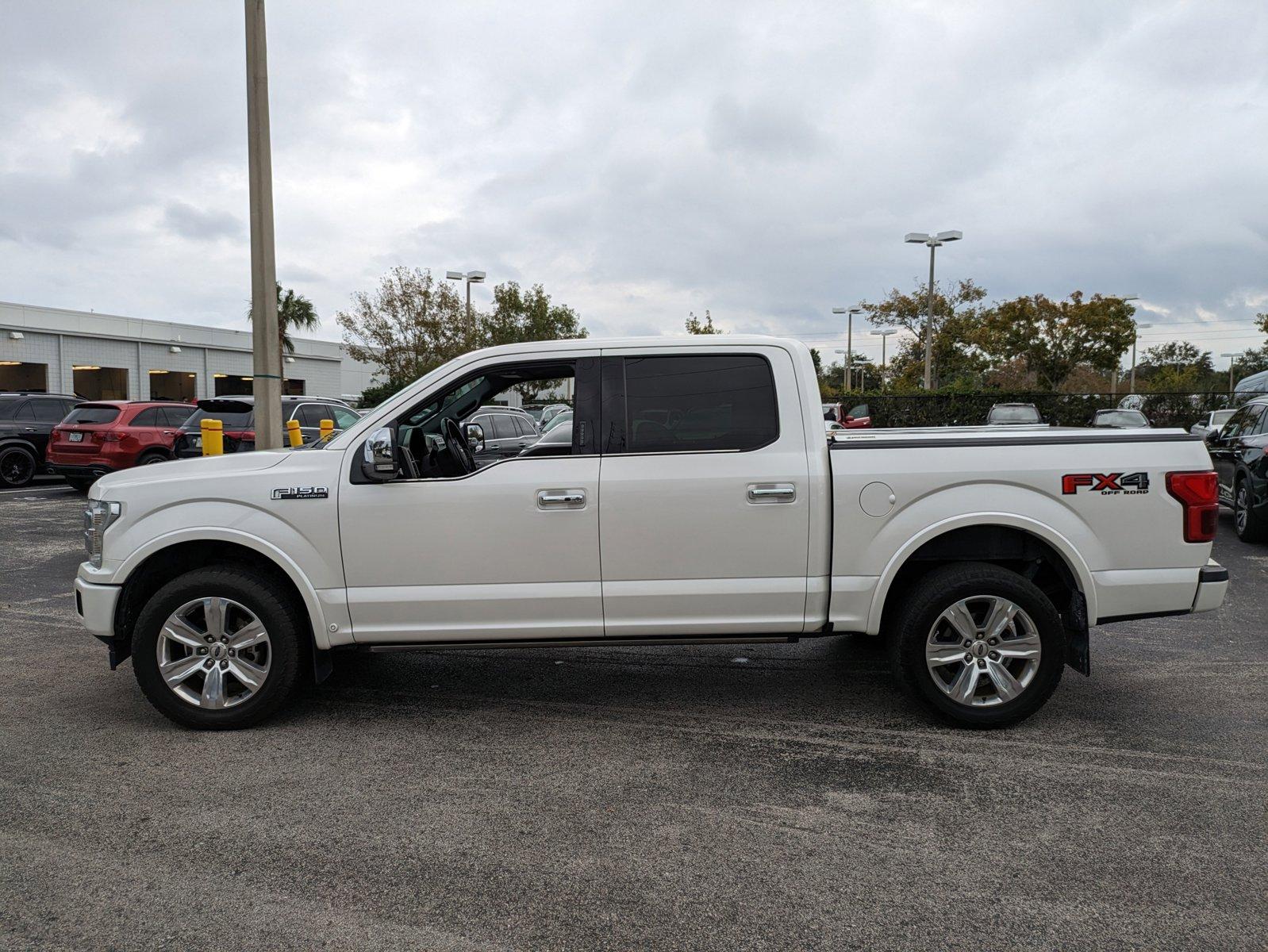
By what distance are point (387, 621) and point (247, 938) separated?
1.88 m

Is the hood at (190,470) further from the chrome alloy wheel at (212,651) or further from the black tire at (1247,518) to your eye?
the black tire at (1247,518)

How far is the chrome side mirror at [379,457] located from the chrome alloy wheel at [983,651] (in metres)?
2.77

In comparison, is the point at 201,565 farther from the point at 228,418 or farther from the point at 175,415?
the point at 175,415

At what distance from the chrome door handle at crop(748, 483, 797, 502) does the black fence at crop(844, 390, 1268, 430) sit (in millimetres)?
24813

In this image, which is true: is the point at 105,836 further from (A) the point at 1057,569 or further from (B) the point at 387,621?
(A) the point at 1057,569

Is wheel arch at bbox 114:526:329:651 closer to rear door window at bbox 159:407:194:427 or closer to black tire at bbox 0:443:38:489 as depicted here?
rear door window at bbox 159:407:194:427

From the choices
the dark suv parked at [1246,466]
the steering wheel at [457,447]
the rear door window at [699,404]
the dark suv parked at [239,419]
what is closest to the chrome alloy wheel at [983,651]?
the rear door window at [699,404]

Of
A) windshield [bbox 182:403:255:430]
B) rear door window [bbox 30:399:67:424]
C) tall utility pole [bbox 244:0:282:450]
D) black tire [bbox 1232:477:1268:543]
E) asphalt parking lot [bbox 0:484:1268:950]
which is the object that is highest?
tall utility pole [bbox 244:0:282:450]

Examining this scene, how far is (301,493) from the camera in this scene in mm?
4586

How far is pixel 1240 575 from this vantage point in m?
8.78

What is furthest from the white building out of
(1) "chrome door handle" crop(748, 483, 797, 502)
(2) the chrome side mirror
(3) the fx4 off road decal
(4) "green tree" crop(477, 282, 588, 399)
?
(3) the fx4 off road decal

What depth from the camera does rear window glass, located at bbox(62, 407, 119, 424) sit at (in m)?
15.5

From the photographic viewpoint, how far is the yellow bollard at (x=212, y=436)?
8.94m

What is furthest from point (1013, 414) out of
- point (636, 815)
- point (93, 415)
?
point (636, 815)
